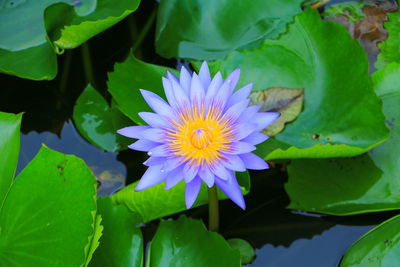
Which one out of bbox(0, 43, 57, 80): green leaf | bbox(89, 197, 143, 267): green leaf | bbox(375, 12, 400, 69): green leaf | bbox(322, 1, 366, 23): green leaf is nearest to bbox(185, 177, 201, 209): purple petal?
bbox(89, 197, 143, 267): green leaf

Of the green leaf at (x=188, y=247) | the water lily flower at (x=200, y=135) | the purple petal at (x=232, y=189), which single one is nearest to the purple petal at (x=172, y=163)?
the water lily flower at (x=200, y=135)

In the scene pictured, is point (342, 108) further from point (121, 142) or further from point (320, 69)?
point (121, 142)

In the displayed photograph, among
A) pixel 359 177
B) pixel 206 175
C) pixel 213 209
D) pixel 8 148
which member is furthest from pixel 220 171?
pixel 8 148

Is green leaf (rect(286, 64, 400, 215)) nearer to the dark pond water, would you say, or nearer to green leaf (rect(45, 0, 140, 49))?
the dark pond water

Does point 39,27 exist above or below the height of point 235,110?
above

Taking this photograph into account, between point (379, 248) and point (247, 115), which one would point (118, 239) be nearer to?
point (247, 115)

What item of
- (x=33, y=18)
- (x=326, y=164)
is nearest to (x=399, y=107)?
(x=326, y=164)
